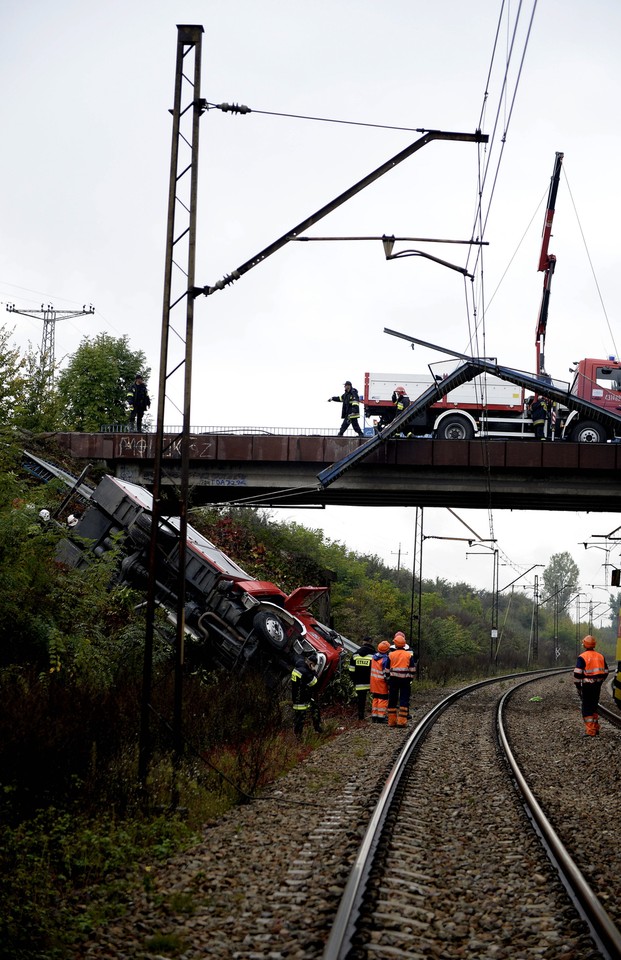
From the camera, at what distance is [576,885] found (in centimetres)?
608

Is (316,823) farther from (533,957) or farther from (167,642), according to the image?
(167,642)

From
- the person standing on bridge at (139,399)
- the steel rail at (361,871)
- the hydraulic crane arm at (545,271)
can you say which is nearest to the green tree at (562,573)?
the hydraulic crane arm at (545,271)

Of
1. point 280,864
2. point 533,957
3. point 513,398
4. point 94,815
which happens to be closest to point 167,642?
point 94,815

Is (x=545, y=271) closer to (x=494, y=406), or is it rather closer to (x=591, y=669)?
(x=494, y=406)

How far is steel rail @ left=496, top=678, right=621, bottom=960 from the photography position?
198 inches

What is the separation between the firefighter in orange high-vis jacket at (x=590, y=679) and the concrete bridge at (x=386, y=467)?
10.00 meters

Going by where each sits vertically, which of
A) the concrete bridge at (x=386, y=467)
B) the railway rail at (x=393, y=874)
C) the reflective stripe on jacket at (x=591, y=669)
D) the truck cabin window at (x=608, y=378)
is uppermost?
the truck cabin window at (x=608, y=378)

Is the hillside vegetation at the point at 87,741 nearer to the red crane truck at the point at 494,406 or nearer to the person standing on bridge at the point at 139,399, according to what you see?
the person standing on bridge at the point at 139,399

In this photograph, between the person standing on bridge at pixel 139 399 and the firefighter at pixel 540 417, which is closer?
the firefighter at pixel 540 417

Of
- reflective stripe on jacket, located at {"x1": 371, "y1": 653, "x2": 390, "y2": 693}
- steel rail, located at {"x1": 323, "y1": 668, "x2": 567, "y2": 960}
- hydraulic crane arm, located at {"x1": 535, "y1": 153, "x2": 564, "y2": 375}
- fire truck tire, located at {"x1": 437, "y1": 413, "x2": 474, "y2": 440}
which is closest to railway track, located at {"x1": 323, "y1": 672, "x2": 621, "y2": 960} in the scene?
steel rail, located at {"x1": 323, "y1": 668, "x2": 567, "y2": 960}

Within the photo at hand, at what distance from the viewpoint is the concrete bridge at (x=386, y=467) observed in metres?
25.1

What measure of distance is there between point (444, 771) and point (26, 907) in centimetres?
665

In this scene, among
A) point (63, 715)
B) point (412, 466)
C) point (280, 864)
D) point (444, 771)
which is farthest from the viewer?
point (412, 466)

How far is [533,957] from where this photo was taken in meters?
4.97
